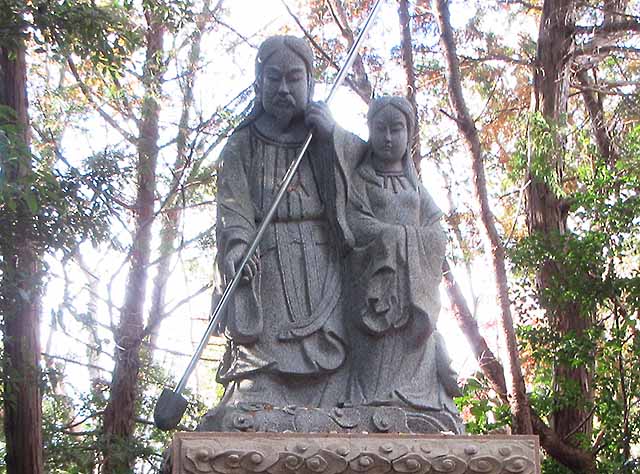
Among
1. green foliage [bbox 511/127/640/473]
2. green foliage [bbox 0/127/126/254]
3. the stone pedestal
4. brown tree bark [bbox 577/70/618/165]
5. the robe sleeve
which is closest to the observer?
the stone pedestal

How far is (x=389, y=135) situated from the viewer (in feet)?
16.6

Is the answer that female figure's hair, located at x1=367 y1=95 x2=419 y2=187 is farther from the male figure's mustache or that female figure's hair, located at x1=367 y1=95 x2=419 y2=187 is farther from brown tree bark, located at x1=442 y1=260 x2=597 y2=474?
brown tree bark, located at x1=442 y1=260 x2=597 y2=474

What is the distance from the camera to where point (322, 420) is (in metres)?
4.29

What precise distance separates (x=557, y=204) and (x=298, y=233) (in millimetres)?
7324

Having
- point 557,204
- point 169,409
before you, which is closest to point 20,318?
point 169,409

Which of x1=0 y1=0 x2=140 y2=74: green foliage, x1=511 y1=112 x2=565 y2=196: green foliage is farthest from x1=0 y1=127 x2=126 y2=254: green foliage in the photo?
x1=511 y1=112 x2=565 y2=196: green foliage

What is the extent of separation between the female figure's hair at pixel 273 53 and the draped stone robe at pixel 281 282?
0.13 m

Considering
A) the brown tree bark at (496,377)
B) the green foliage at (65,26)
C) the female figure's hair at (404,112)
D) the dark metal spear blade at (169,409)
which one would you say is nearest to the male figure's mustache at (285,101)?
the female figure's hair at (404,112)

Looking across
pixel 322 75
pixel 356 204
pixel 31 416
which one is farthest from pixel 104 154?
pixel 356 204

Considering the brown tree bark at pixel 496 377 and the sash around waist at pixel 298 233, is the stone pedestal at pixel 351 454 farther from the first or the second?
the brown tree bark at pixel 496 377

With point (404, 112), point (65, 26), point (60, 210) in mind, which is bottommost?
point (404, 112)

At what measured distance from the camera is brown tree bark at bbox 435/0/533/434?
10172 mm

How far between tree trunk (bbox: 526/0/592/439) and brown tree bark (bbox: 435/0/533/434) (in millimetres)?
408

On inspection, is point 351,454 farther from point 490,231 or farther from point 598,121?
point 598,121
